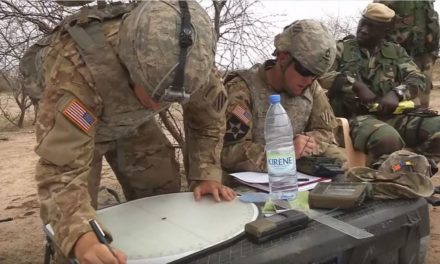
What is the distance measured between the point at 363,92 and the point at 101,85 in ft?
6.46

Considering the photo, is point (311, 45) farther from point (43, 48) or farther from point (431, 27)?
point (431, 27)

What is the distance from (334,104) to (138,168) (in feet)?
5.23

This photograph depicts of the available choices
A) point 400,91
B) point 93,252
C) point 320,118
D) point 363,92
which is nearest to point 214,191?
point 93,252

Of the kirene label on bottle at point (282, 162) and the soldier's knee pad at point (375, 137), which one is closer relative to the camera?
the kirene label on bottle at point (282, 162)

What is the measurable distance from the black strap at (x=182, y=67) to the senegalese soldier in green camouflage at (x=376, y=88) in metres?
1.80

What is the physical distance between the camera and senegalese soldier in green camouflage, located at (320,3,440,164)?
3.12m

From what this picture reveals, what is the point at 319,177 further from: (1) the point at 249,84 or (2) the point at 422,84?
(2) the point at 422,84

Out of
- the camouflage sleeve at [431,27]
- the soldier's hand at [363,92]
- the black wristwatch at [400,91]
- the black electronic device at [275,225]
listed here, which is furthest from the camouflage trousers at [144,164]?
the camouflage sleeve at [431,27]

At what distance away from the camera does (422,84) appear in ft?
11.0

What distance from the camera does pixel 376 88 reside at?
11.0 ft

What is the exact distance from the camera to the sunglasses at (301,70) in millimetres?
2231

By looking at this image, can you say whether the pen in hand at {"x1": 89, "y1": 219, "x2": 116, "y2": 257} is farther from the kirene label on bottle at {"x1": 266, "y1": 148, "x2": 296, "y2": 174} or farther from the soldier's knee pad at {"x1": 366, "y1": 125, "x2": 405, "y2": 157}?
the soldier's knee pad at {"x1": 366, "y1": 125, "x2": 405, "y2": 157}

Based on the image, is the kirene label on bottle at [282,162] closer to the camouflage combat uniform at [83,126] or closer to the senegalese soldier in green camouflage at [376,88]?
the camouflage combat uniform at [83,126]

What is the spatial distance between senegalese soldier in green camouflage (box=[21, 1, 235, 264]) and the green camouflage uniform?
4.72 ft
